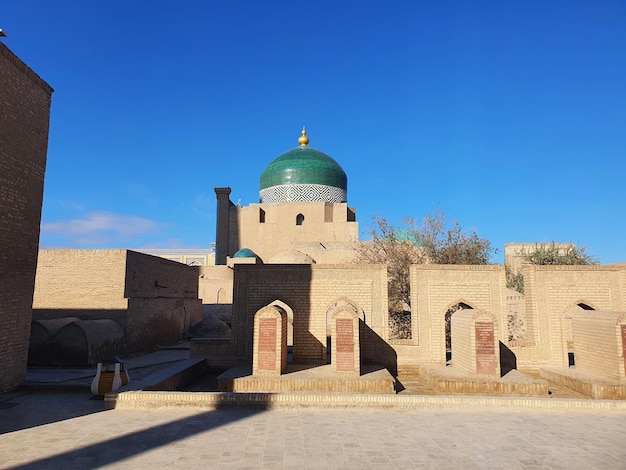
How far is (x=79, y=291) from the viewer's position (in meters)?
12.4

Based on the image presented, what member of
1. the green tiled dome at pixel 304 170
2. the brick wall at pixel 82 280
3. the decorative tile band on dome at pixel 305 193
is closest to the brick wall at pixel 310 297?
the brick wall at pixel 82 280

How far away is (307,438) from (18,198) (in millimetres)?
6225

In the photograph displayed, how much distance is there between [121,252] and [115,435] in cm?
848

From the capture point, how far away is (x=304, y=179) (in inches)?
1187

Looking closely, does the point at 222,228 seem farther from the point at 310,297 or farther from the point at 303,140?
the point at 310,297

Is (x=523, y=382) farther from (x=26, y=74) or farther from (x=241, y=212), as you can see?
(x=241, y=212)

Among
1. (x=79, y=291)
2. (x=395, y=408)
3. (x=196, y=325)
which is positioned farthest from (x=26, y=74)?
(x=196, y=325)

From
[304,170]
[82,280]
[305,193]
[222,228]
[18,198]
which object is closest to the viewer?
[18,198]

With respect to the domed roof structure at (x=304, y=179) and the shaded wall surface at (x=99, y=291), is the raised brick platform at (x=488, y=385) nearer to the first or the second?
the shaded wall surface at (x=99, y=291)

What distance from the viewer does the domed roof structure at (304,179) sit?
3006 centimetres

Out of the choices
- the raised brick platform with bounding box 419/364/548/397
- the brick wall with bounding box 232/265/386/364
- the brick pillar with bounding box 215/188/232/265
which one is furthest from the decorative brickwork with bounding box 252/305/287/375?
the brick pillar with bounding box 215/188/232/265

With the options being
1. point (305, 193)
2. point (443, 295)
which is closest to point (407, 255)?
point (443, 295)

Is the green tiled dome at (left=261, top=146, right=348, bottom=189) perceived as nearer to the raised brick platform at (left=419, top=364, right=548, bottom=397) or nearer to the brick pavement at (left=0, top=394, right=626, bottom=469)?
the raised brick platform at (left=419, top=364, right=548, bottom=397)

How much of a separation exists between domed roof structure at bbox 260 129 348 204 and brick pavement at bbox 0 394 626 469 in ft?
80.3
